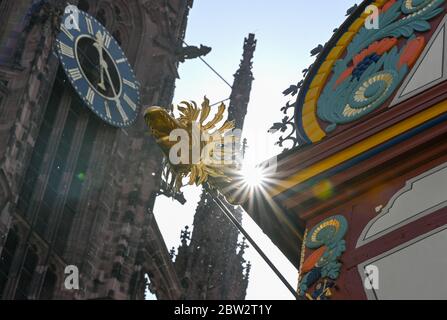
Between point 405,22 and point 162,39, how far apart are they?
31.2 metres

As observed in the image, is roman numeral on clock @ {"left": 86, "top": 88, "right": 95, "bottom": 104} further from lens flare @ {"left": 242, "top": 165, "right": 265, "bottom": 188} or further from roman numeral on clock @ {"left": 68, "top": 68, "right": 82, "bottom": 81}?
lens flare @ {"left": 242, "top": 165, "right": 265, "bottom": 188}

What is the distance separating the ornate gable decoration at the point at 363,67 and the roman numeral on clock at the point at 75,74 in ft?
85.5

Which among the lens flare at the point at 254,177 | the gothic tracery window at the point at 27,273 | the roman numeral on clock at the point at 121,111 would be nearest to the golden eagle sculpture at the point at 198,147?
the lens flare at the point at 254,177

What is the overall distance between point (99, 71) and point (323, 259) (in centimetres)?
2883

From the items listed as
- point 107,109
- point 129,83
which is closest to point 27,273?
point 107,109

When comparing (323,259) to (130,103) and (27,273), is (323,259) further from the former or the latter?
(130,103)

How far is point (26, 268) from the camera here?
3105 centimetres

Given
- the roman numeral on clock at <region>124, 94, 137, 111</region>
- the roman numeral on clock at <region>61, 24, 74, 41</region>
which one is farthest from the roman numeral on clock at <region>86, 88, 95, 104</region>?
the roman numeral on clock at <region>124, 94, 137, 111</region>

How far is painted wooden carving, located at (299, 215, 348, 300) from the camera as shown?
660cm

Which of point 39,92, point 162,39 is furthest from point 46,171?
point 162,39

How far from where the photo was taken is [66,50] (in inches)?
1328
